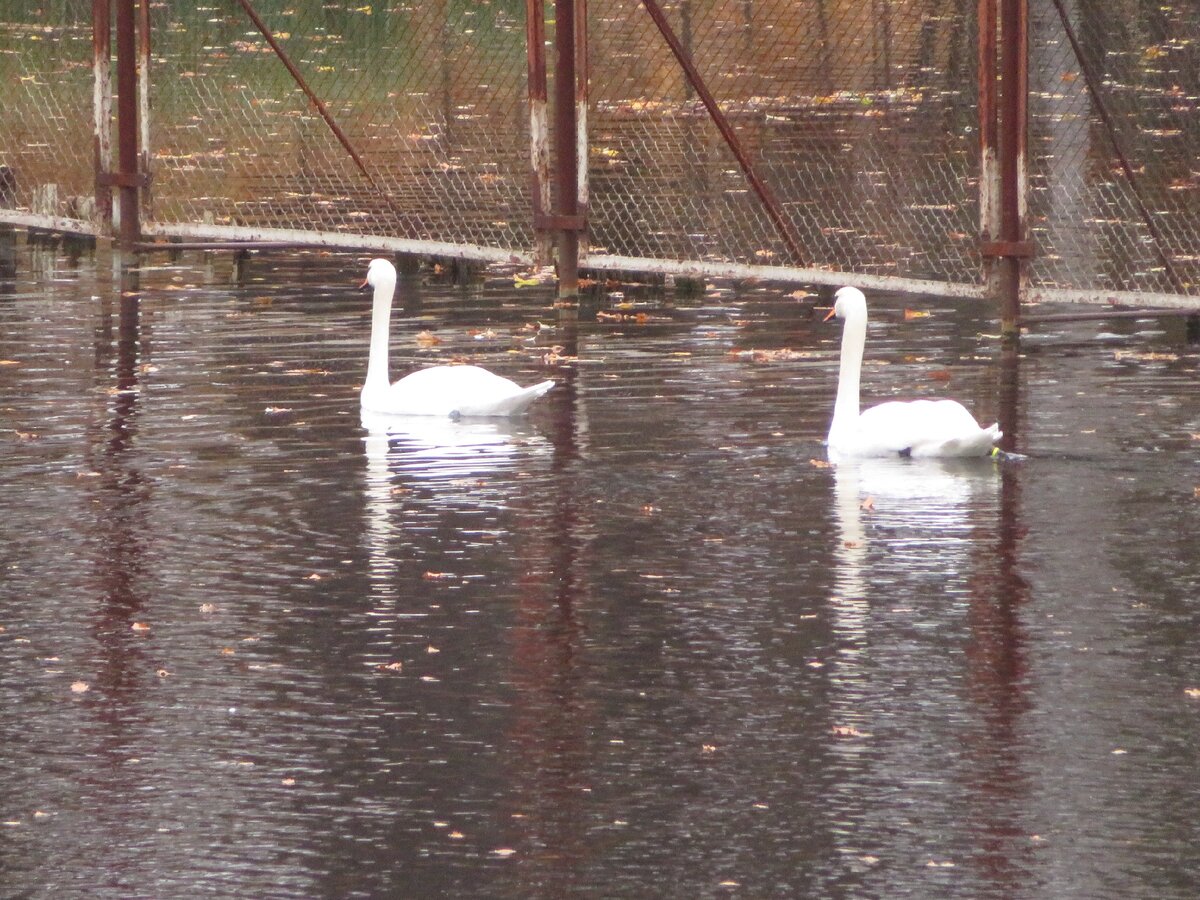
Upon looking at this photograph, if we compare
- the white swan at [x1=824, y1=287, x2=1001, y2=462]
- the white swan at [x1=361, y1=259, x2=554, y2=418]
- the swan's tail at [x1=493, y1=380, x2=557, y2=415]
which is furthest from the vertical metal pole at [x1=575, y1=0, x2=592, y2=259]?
the white swan at [x1=824, y1=287, x2=1001, y2=462]

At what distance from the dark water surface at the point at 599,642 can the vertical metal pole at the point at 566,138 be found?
3213mm

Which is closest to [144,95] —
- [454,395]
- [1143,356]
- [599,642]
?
[454,395]

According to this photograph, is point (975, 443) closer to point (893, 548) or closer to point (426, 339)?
point (893, 548)

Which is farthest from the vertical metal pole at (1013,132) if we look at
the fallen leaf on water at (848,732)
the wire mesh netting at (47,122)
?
the fallen leaf on water at (848,732)

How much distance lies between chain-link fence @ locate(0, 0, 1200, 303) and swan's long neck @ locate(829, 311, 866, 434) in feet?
10.9

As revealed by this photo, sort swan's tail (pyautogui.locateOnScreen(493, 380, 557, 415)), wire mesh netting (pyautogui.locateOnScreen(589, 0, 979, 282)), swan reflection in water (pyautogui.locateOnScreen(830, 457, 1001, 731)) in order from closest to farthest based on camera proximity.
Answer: swan reflection in water (pyautogui.locateOnScreen(830, 457, 1001, 731))
swan's tail (pyautogui.locateOnScreen(493, 380, 557, 415))
wire mesh netting (pyautogui.locateOnScreen(589, 0, 979, 282))

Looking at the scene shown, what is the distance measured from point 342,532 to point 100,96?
10.0 m

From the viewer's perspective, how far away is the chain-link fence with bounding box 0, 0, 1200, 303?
1828 centimetres

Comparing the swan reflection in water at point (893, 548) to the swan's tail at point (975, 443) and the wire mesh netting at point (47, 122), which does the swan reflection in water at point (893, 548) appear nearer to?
the swan's tail at point (975, 443)

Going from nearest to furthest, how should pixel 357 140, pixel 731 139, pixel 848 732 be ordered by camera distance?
pixel 848 732 → pixel 731 139 → pixel 357 140

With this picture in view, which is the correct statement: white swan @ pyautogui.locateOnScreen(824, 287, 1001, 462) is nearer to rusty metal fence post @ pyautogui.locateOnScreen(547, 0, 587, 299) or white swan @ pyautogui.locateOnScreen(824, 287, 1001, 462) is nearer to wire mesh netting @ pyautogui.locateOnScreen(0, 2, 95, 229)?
rusty metal fence post @ pyautogui.locateOnScreen(547, 0, 587, 299)

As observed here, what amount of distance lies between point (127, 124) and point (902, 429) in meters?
9.36

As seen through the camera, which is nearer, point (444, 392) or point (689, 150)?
point (444, 392)

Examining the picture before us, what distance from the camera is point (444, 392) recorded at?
11867 mm
